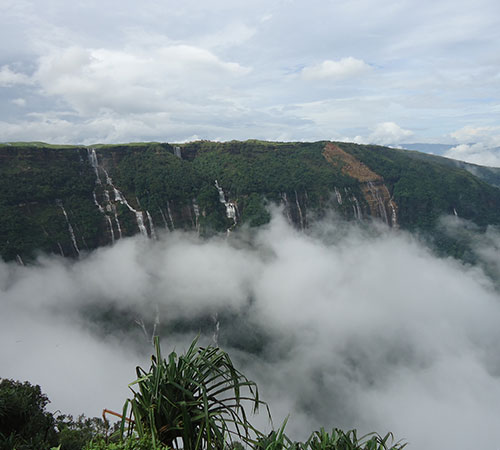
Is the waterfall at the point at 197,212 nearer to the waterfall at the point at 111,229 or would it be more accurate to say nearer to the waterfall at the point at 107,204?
the waterfall at the point at 107,204

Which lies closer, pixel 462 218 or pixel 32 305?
pixel 32 305

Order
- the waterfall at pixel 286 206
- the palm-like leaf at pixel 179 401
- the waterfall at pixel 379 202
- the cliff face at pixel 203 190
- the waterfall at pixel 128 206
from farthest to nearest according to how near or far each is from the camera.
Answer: the waterfall at pixel 379 202 < the waterfall at pixel 286 206 < the waterfall at pixel 128 206 < the cliff face at pixel 203 190 < the palm-like leaf at pixel 179 401

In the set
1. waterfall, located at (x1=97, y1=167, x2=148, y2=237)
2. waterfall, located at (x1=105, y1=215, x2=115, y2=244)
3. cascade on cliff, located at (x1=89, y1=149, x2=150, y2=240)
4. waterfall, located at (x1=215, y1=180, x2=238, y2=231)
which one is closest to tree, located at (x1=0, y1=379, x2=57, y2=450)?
waterfall, located at (x1=105, y1=215, x2=115, y2=244)

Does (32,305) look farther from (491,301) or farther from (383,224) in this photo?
(491,301)

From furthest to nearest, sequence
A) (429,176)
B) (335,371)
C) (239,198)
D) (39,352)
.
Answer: (429,176), (239,198), (335,371), (39,352)

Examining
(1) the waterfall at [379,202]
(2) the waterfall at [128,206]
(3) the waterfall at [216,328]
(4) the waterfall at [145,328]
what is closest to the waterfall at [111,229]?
(2) the waterfall at [128,206]

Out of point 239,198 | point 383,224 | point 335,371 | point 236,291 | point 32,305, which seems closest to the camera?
point 32,305

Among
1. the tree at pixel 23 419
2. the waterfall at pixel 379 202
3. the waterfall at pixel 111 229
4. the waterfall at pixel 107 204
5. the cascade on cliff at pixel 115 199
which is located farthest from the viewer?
the waterfall at pixel 379 202

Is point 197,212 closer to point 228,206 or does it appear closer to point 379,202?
point 228,206

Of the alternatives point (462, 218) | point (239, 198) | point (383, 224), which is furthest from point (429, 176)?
point (239, 198)
